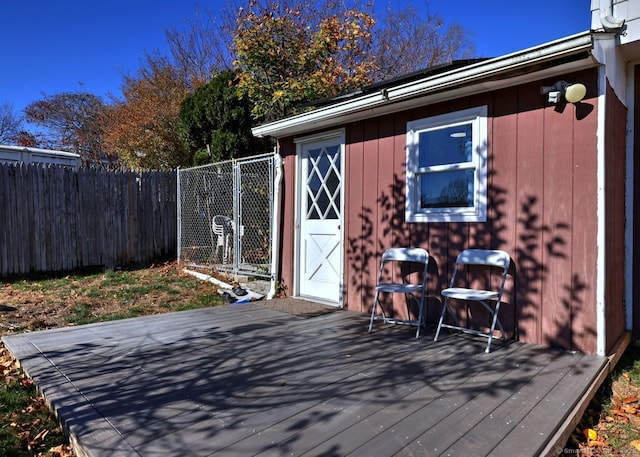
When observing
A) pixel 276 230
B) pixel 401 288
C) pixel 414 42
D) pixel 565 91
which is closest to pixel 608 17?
pixel 565 91

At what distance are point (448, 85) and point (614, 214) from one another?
70.0 inches

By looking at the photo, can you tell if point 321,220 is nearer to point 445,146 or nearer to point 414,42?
point 445,146

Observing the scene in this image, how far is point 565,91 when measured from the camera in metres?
3.30

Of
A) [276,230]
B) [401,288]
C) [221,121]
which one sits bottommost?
[401,288]

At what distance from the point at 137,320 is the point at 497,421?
12.7 ft

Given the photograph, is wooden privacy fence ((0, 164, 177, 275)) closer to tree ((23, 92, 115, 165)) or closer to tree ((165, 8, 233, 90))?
tree ((165, 8, 233, 90))

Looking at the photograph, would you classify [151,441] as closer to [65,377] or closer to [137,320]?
[65,377]

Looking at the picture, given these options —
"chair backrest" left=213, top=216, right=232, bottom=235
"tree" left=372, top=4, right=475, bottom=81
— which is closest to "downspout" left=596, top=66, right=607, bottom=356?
"chair backrest" left=213, top=216, right=232, bottom=235

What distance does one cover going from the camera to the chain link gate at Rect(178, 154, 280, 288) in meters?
6.86

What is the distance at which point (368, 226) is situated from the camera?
4902 millimetres

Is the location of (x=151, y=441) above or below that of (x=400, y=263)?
below

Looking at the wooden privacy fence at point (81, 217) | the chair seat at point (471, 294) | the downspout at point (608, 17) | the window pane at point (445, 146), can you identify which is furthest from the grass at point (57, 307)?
the downspout at point (608, 17)

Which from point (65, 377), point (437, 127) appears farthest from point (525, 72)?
point (65, 377)

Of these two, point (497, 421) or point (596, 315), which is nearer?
point (497, 421)
